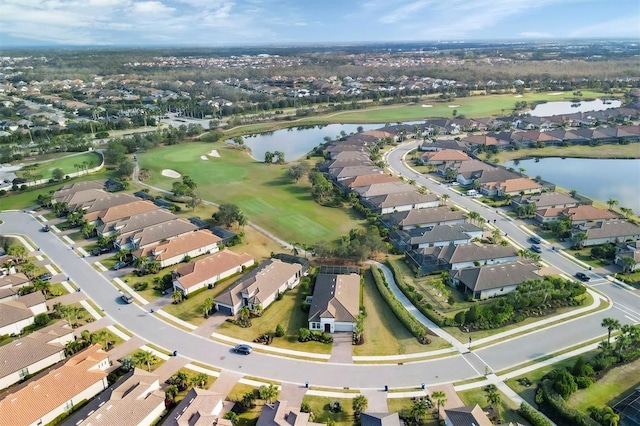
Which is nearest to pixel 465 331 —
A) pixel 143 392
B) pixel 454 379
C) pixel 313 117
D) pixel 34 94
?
pixel 454 379

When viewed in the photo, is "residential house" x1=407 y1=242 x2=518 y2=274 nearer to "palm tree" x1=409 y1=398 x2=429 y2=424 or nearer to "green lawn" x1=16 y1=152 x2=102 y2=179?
"palm tree" x1=409 y1=398 x2=429 y2=424

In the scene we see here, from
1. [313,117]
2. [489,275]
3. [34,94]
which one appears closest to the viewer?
[489,275]

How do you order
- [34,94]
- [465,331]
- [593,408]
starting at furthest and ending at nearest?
[34,94] → [465,331] → [593,408]

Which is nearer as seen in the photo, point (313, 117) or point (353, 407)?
point (353, 407)

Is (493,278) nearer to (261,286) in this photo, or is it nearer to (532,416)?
(532,416)

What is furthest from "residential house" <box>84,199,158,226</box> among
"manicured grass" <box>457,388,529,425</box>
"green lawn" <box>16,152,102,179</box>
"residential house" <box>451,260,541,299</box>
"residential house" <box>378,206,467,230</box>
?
"manicured grass" <box>457,388,529,425</box>

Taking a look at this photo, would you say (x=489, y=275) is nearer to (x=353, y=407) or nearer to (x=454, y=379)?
(x=454, y=379)
